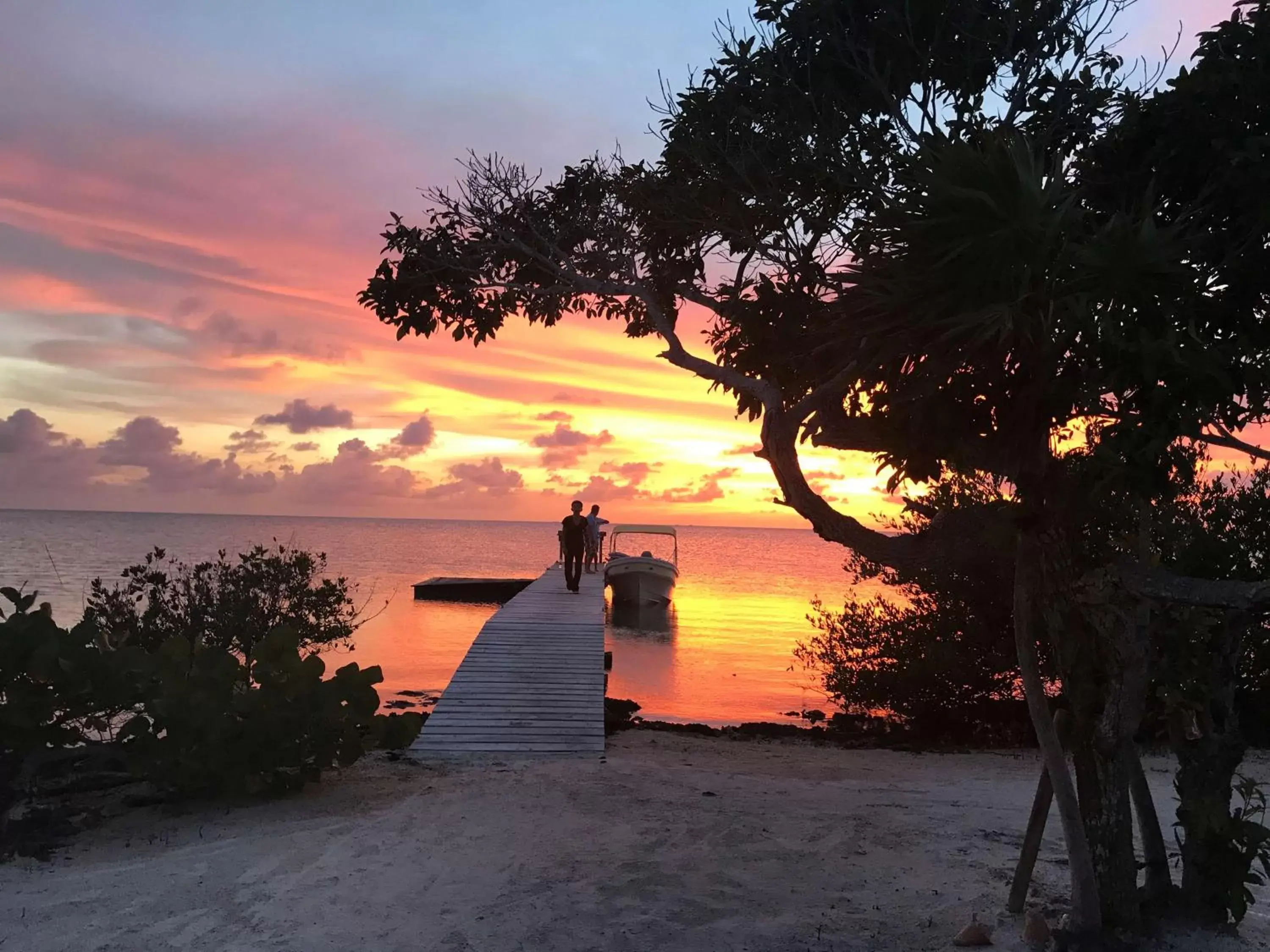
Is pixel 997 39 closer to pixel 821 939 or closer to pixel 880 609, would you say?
pixel 821 939

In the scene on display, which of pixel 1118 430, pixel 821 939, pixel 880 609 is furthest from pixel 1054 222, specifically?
pixel 880 609

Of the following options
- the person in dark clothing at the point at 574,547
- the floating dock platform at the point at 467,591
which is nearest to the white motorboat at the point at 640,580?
the floating dock platform at the point at 467,591

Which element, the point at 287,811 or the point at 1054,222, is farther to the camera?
the point at 287,811

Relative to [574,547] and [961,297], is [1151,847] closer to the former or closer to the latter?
[961,297]

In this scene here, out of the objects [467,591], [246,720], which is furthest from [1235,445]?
[467,591]

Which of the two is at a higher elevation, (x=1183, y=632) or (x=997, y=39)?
(x=997, y=39)

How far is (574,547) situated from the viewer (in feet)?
68.8

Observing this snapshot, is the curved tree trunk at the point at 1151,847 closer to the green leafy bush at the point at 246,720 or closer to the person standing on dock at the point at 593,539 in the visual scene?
the green leafy bush at the point at 246,720

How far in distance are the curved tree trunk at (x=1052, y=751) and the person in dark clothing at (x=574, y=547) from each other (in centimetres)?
1560

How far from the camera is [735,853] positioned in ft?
24.6

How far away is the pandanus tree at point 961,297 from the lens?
4.41 metres

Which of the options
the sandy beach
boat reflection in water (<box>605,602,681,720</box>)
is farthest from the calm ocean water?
the sandy beach

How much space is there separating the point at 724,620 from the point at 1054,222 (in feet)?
127

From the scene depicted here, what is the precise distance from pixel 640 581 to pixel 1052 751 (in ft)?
114
